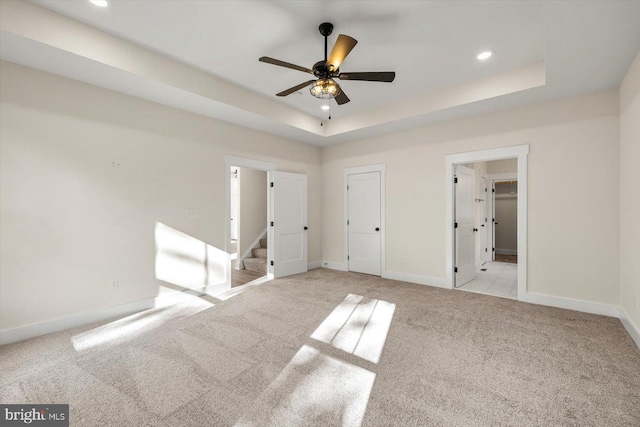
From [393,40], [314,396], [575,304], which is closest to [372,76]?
[393,40]

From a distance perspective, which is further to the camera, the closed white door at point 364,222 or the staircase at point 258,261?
the staircase at point 258,261

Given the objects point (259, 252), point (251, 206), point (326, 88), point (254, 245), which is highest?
point (326, 88)

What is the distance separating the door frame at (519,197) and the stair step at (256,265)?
3.56m

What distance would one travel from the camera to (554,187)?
3.73 metres

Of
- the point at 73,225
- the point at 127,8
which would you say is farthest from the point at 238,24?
the point at 73,225

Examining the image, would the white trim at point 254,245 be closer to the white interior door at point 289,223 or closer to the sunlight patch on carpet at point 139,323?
the white interior door at point 289,223

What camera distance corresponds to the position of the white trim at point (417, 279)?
186 inches

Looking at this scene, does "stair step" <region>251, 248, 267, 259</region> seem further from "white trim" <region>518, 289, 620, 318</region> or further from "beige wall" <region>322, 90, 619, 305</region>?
"white trim" <region>518, 289, 620, 318</region>

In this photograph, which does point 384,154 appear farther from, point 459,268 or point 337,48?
point 337,48

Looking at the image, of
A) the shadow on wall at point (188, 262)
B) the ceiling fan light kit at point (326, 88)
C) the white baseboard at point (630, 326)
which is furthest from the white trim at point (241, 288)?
the white baseboard at point (630, 326)

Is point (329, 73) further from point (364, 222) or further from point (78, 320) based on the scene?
point (78, 320)

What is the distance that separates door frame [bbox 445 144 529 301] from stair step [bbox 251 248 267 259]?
3.79 m

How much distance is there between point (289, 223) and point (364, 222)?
60.0 inches

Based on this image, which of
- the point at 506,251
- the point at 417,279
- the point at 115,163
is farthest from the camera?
the point at 506,251
